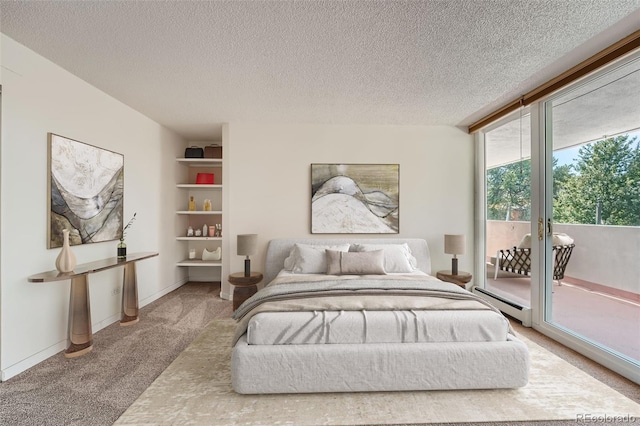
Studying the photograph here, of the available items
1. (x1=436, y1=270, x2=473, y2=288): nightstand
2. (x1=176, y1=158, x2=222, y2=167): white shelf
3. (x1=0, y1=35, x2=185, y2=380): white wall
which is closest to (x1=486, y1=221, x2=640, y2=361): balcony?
(x1=436, y1=270, x2=473, y2=288): nightstand

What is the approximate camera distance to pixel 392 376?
2.07 m

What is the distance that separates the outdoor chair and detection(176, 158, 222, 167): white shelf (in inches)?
166

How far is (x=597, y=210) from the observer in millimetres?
2637

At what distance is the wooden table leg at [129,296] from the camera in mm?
3375

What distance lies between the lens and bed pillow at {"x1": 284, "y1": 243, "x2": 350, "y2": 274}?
3.77m

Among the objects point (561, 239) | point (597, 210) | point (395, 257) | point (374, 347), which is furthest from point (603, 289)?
point (374, 347)

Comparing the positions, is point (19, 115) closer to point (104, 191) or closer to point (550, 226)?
point (104, 191)

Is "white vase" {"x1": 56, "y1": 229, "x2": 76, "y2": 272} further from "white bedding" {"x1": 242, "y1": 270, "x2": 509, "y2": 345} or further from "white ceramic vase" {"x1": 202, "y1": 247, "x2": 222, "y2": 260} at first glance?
"white ceramic vase" {"x1": 202, "y1": 247, "x2": 222, "y2": 260}

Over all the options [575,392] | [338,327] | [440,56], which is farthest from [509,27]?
[575,392]

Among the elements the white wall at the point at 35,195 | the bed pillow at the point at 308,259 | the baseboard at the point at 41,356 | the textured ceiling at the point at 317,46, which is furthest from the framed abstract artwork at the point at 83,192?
Answer: the bed pillow at the point at 308,259

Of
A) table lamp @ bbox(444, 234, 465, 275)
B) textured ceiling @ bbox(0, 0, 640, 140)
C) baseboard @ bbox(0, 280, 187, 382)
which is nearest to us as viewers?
textured ceiling @ bbox(0, 0, 640, 140)

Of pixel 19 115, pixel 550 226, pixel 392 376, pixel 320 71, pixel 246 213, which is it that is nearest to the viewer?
pixel 392 376

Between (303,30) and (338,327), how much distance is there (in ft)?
6.83

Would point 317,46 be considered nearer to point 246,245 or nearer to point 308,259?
point 308,259
